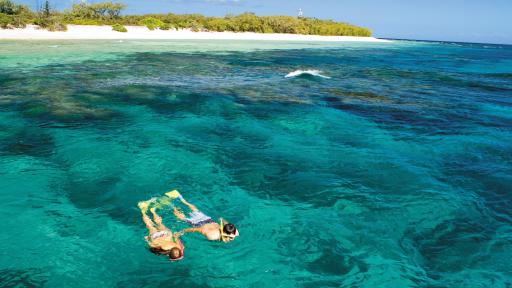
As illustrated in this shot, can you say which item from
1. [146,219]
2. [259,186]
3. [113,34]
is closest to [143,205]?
[146,219]

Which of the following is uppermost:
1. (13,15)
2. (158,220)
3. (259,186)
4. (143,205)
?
(13,15)

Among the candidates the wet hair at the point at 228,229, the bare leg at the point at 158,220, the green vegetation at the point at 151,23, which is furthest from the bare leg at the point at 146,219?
the green vegetation at the point at 151,23

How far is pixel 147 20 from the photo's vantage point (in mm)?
100062

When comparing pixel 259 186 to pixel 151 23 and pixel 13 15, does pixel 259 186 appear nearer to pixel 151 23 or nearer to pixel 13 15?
pixel 13 15

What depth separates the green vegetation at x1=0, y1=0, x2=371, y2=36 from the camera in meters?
76.8

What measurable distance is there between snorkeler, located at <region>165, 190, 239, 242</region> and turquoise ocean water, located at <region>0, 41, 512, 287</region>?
11.2 inches

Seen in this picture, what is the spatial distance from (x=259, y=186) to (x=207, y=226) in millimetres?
3518

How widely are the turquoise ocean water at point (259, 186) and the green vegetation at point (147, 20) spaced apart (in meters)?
59.6

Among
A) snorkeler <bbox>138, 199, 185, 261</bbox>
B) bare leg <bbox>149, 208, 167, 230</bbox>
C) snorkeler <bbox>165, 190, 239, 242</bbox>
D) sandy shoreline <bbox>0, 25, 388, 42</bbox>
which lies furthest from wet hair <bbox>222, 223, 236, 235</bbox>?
sandy shoreline <bbox>0, 25, 388, 42</bbox>

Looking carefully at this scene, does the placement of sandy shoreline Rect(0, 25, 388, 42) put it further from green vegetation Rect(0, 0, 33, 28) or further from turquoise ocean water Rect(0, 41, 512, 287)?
turquoise ocean water Rect(0, 41, 512, 287)

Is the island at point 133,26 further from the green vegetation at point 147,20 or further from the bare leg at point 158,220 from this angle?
the bare leg at point 158,220

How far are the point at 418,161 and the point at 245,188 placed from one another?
8.01 m

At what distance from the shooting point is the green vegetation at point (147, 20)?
76.8 meters

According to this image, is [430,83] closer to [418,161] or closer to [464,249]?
[418,161]
